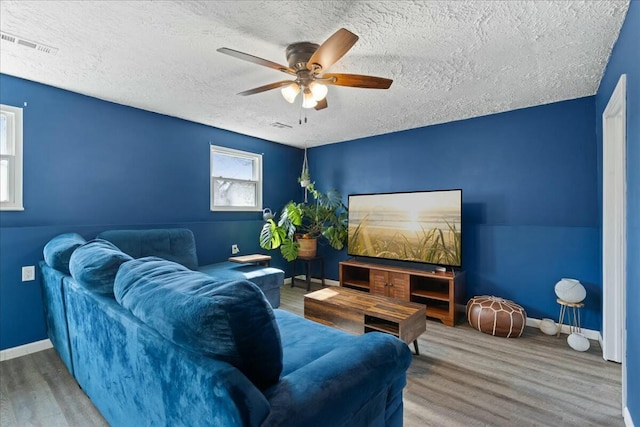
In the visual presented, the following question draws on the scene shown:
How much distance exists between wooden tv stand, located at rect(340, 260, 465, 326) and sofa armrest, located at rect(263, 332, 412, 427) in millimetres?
2235

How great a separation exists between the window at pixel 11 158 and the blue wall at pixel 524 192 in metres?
4.26

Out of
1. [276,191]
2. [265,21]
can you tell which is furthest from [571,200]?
[276,191]

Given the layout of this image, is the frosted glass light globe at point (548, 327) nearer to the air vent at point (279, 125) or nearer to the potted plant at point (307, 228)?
the potted plant at point (307, 228)

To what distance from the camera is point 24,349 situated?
2611mm

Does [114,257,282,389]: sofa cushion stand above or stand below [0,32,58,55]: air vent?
below

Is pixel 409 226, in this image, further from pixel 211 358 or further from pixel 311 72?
pixel 211 358

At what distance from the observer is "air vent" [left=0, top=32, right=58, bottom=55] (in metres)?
2.02

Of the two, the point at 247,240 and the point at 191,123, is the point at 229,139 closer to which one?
the point at 191,123

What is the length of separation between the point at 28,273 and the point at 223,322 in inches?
115

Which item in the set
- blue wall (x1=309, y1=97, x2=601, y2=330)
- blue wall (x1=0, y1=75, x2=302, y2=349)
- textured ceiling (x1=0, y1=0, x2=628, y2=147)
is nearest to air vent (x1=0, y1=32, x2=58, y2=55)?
textured ceiling (x1=0, y1=0, x2=628, y2=147)

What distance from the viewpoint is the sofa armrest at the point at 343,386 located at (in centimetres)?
89

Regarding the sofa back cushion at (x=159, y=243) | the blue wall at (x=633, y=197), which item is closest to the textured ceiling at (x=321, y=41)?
the blue wall at (x=633, y=197)

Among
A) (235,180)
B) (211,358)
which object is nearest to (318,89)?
(211,358)

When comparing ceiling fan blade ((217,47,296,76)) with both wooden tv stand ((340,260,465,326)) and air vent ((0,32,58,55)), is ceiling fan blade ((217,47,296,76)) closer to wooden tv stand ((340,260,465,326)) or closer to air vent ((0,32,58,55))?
air vent ((0,32,58,55))
